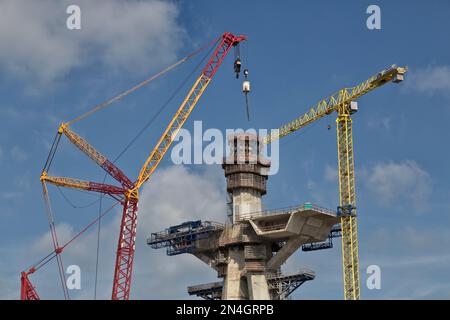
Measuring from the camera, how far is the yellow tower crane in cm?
15400

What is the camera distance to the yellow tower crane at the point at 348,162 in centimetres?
15400

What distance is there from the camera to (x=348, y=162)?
162m
